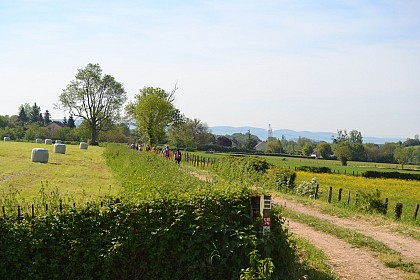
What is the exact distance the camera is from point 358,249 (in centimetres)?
1164

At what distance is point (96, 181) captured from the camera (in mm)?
27844

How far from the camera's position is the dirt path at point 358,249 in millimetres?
9680

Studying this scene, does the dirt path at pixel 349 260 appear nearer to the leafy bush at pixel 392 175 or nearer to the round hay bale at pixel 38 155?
the round hay bale at pixel 38 155

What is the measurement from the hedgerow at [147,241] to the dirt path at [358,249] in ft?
6.32

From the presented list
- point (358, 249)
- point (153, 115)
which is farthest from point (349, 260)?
point (153, 115)

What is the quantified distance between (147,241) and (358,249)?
19.6ft

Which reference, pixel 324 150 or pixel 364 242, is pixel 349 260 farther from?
pixel 324 150

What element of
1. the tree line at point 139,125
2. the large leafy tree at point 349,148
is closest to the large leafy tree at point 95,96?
A: the tree line at point 139,125

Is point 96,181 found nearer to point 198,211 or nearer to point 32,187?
point 32,187

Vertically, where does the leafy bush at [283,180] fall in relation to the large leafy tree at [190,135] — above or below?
below

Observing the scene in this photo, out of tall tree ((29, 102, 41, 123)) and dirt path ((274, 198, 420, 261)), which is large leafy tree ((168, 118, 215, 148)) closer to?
tall tree ((29, 102, 41, 123))

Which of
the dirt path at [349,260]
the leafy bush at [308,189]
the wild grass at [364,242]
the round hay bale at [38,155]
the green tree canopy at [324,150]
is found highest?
the green tree canopy at [324,150]

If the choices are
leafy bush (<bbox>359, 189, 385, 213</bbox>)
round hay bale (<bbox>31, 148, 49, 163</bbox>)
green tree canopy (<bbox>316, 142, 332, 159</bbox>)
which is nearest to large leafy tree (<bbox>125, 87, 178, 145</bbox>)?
round hay bale (<bbox>31, 148, 49, 163</bbox>)

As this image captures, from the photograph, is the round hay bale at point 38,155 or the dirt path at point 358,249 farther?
the round hay bale at point 38,155
